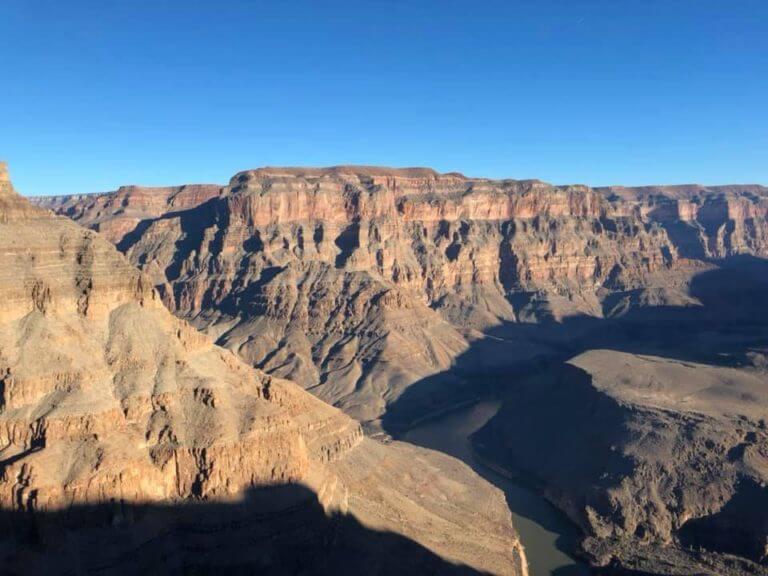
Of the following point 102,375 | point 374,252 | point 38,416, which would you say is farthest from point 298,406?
point 374,252

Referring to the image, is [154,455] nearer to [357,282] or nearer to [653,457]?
[653,457]

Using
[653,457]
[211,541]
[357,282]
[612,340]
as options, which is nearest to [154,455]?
[211,541]

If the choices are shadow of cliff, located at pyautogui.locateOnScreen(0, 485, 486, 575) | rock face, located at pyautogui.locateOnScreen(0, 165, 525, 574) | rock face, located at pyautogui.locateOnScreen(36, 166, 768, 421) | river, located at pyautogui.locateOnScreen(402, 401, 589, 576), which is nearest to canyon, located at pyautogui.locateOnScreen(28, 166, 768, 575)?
rock face, located at pyautogui.locateOnScreen(0, 165, 525, 574)

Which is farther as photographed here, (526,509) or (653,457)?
(653,457)

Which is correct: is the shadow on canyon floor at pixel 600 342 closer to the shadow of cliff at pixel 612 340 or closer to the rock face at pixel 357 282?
the shadow of cliff at pixel 612 340

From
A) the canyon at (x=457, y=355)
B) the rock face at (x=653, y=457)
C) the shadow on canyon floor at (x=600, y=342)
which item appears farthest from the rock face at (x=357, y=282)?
the rock face at (x=653, y=457)
